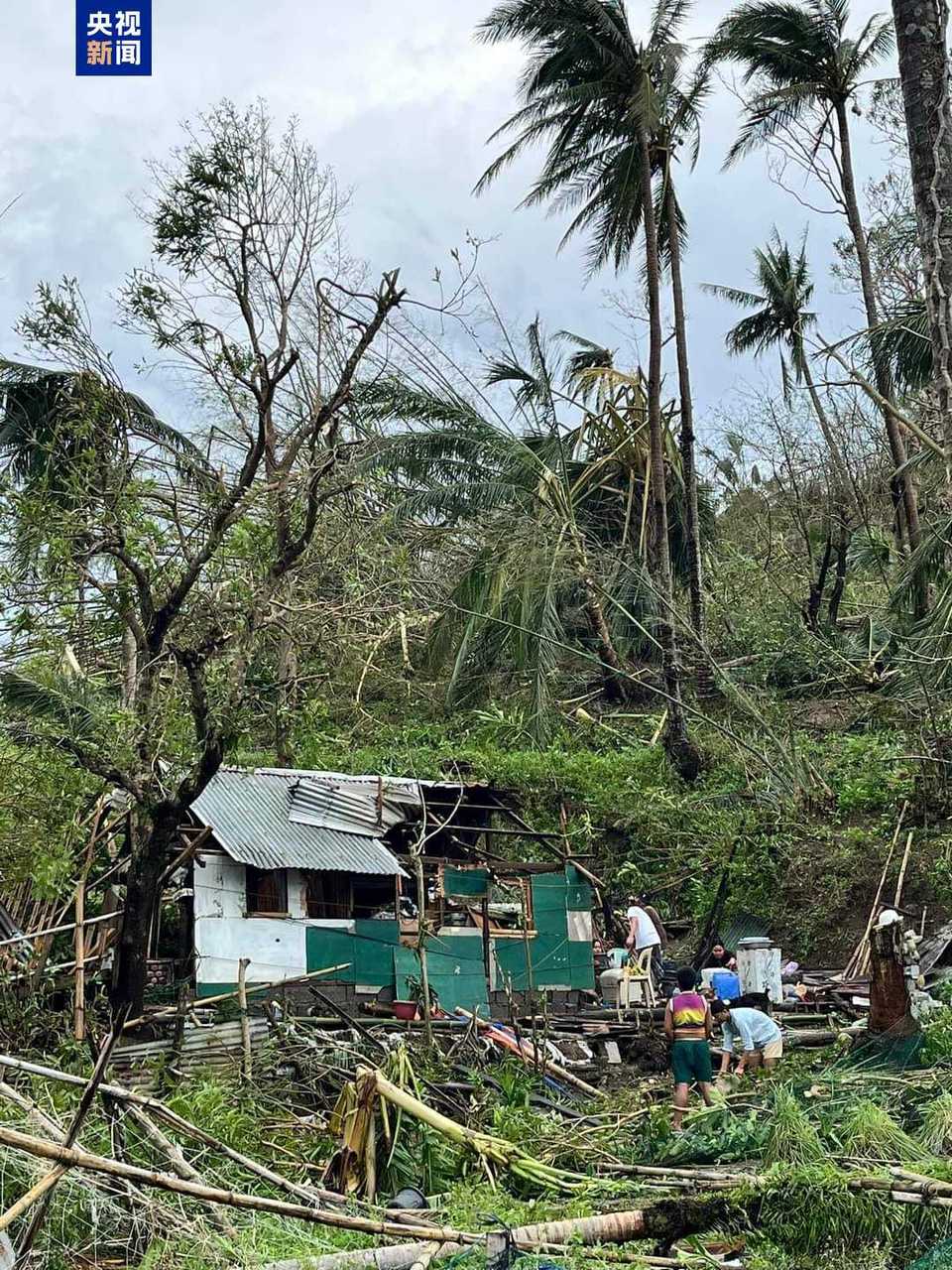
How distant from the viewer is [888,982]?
10391mm

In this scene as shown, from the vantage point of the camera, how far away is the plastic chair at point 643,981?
48.0 feet

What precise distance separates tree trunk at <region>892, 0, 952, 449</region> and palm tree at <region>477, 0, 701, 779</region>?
10.8m

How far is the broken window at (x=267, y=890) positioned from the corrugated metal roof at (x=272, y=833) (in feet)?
0.96

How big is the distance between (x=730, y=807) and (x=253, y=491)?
35.1 feet

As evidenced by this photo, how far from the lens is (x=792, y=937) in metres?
16.9

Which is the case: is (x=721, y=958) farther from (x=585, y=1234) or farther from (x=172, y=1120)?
(x=172, y=1120)

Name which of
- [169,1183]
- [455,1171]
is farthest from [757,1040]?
[169,1183]

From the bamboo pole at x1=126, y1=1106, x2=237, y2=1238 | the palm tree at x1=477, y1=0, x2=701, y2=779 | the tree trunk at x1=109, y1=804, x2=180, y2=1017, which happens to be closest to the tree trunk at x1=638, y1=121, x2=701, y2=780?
the palm tree at x1=477, y1=0, x2=701, y2=779

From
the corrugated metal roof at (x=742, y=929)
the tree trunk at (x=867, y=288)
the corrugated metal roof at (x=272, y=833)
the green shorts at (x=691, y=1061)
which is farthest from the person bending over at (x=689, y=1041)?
the tree trunk at (x=867, y=288)

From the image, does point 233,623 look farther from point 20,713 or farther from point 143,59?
point 143,59

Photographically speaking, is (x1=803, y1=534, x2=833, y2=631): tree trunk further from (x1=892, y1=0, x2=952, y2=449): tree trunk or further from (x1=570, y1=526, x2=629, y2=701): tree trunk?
(x1=892, y1=0, x2=952, y2=449): tree trunk

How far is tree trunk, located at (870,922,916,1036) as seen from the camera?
10.3 meters

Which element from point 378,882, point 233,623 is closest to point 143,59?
point 233,623

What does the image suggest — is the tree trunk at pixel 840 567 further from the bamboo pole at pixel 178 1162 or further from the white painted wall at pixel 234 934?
the bamboo pole at pixel 178 1162
